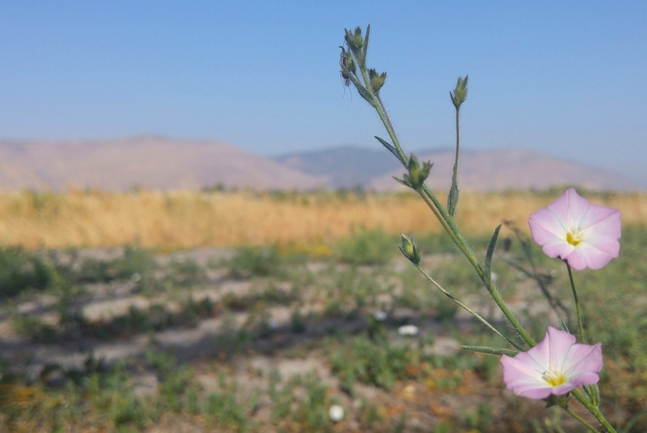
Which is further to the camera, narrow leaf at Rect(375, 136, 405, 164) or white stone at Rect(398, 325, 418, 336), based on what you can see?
white stone at Rect(398, 325, 418, 336)

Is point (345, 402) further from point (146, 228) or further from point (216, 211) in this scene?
point (216, 211)

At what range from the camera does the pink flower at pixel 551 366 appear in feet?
2.03

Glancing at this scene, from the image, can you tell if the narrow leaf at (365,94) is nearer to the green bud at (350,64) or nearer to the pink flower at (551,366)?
the green bud at (350,64)

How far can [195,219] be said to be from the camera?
9320 millimetres

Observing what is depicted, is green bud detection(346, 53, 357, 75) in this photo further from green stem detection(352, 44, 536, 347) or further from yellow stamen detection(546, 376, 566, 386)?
yellow stamen detection(546, 376, 566, 386)

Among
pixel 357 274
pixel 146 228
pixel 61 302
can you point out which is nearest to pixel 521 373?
pixel 61 302

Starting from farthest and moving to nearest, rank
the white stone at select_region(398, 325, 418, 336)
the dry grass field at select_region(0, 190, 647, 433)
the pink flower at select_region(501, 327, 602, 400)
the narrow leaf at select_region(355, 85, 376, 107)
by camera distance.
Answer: the white stone at select_region(398, 325, 418, 336), the dry grass field at select_region(0, 190, 647, 433), the narrow leaf at select_region(355, 85, 376, 107), the pink flower at select_region(501, 327, 602, 400)

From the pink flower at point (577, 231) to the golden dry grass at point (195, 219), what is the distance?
651cm

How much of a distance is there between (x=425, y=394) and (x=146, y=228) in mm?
6583

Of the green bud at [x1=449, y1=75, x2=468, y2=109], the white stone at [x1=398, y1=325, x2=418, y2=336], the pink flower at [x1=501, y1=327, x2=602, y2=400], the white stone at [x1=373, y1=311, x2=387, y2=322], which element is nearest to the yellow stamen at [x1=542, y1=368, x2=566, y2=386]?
the pink flower at [x1=501, y1=327, x2=602, y2=400]

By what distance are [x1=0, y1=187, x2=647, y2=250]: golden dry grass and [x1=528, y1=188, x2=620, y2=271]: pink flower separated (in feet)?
21.3

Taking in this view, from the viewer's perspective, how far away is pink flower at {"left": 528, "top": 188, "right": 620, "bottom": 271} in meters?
0.70

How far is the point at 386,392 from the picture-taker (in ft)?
9.66

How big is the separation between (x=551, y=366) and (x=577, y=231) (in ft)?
0.63
